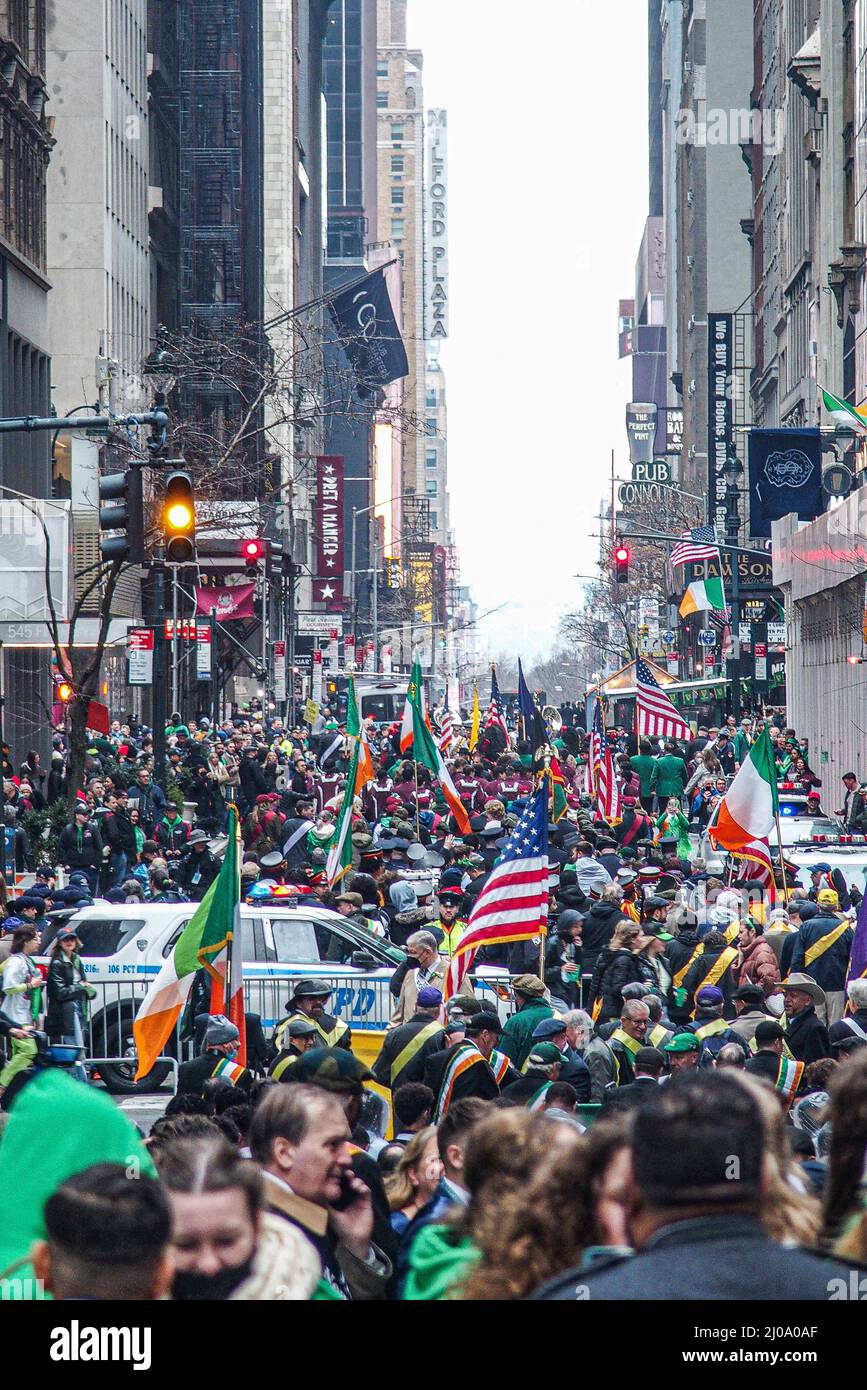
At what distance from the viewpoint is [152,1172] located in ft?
13.9

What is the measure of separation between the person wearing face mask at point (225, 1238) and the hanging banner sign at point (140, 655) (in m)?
28.4

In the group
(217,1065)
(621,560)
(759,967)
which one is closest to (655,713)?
(621,560)

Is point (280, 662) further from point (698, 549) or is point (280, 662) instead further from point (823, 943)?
point (823, 943)

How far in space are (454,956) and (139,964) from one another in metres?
3.11

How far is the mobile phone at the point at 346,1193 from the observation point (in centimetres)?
598

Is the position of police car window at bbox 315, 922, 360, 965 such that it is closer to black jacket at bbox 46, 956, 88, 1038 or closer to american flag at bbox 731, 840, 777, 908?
black jacket at bbox 46, 956, 88, 1038

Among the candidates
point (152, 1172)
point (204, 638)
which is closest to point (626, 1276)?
point (152, 1172)

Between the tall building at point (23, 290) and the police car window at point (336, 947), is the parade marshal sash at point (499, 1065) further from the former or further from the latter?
the tall building at point (23, 290)

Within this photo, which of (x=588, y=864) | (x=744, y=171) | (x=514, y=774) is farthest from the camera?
(x=744, y=171)

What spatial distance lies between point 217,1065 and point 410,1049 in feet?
3.20

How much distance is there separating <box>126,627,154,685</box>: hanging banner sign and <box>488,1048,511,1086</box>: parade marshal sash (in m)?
22.4

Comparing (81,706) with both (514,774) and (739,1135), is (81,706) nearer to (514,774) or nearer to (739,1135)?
(514,774)

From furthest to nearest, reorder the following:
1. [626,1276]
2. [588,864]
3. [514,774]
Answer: [514,774] → [588,864] → [626,1276]

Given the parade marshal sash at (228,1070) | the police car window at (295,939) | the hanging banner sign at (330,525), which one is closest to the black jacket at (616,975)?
the police car window at (295,939)
